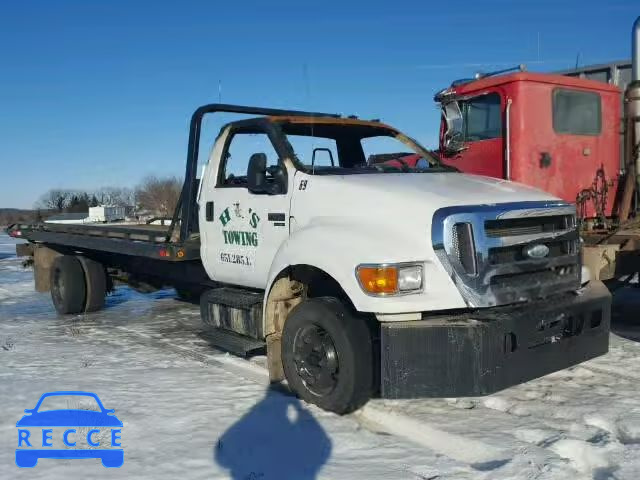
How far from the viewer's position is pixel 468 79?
7.29 meters

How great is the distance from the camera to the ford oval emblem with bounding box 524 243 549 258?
4387 millimetres

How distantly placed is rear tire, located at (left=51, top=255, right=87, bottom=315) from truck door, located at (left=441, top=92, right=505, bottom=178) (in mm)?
5406

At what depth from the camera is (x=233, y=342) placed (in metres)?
5.70

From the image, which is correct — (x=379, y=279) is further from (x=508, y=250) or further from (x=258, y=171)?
(x=258, y=171)

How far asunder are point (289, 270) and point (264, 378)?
1151 mm

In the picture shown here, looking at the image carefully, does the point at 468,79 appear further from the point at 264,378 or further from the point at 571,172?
the point at 264,378

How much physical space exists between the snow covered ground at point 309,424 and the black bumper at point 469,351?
36cm

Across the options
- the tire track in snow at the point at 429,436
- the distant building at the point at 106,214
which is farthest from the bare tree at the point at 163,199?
the tire track in snow at the point at 429,436

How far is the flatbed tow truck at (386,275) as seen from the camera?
4.07m

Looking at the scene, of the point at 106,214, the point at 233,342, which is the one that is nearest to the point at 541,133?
the point at 233,342

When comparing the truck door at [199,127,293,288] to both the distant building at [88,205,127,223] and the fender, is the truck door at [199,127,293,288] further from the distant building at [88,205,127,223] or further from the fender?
the distant building at [88,205,127,223]

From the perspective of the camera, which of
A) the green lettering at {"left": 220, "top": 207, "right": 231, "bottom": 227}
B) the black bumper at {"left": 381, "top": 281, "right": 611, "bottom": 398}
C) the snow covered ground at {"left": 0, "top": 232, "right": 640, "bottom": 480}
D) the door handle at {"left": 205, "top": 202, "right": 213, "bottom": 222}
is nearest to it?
the snow covered ground at {"left": 0, "top": 232, "right": 640, "bottom": 480}

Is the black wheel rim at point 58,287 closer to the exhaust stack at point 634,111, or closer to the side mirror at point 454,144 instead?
the side mirror at point 454,144

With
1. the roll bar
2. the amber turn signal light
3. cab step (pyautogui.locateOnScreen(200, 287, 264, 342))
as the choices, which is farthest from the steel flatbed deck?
the amber turn signal light
